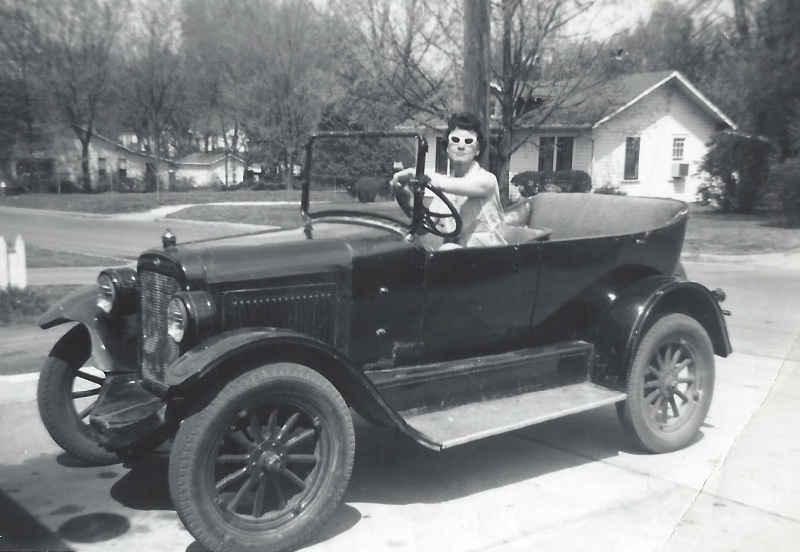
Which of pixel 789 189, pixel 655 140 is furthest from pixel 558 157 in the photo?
pixel 789 189

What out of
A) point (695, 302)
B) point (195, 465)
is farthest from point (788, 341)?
point (195, 465)

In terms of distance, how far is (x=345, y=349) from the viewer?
12.5 ft

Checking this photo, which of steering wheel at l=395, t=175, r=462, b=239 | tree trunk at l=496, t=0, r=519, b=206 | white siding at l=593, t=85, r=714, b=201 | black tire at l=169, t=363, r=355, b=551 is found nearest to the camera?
black tire at l=169, t=363, r=355, b=551

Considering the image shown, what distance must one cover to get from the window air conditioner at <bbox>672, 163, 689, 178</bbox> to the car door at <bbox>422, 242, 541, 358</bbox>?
27.0m

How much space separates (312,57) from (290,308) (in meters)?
28.5

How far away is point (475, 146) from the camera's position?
4625 millimetres

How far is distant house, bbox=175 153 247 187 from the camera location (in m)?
40.7

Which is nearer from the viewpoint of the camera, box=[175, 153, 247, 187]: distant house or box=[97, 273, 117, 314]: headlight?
box=[97, 273, 117, 314]: headlight

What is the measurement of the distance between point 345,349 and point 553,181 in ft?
78.0

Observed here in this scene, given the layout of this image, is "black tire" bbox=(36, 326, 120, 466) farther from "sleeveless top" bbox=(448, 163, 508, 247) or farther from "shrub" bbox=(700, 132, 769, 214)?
"shrub" bbox=(700, 132, 769, 214)

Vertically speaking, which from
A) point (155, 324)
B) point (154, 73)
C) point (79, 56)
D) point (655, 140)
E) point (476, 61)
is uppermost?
point (154, 73)

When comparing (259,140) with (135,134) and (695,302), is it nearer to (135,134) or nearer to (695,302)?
(135,134)

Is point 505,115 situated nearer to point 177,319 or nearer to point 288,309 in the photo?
point 288,309

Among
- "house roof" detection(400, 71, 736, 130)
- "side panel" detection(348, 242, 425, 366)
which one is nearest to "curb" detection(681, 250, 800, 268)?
"house roof" detection(400, 71, 736, 130)
